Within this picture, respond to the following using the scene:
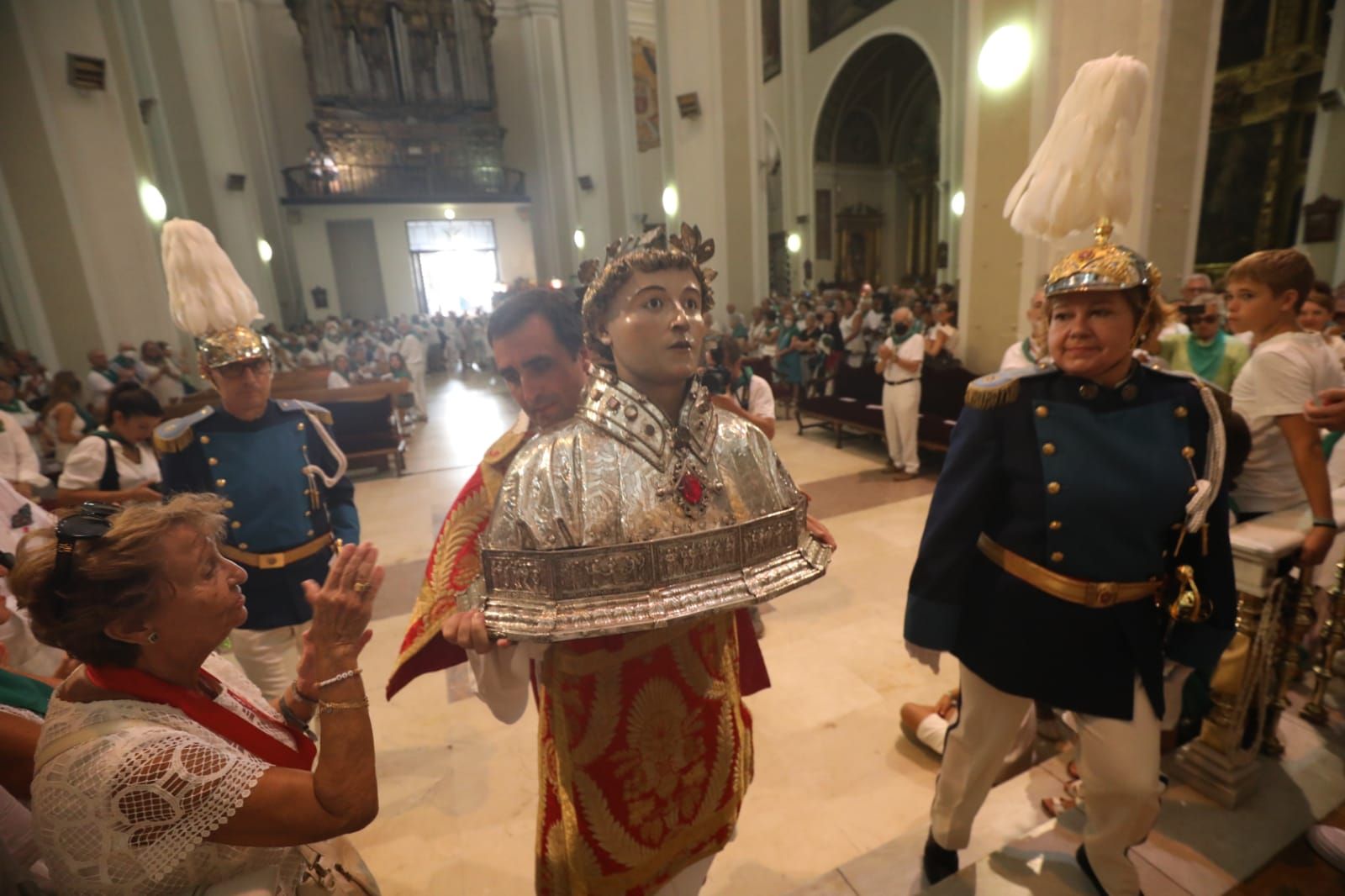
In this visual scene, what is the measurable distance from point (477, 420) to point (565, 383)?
10.4 metres

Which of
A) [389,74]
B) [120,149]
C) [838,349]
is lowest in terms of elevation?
[838,349]

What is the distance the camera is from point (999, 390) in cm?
174

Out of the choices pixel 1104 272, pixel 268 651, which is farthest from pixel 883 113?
pixel 268 651

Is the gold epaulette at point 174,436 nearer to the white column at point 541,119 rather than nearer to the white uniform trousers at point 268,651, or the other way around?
the white uniform trousers at point 268,651

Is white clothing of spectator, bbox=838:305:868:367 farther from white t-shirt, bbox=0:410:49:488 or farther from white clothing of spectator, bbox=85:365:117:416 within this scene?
white clothing of spectator, bbox=85:365:117:416

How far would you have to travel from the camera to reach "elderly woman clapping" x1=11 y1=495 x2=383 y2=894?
0.98 m

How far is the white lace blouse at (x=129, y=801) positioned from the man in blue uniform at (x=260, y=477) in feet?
4.94

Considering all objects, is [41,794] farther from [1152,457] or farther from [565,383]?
[1152,457]

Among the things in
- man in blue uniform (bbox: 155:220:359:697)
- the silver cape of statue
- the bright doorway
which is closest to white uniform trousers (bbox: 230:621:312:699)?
man in blue uniform (bbox: 155:220:359:697)

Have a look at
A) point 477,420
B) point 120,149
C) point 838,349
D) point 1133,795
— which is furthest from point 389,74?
point 1133,795

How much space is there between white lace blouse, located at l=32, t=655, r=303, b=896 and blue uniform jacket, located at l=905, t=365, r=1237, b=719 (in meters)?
1.73

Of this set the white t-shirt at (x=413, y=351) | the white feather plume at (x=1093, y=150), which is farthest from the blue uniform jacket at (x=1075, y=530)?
the white t-shirt at (x=413, y=351)

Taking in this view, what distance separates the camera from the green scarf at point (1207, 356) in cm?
382

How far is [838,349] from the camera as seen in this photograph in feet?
32.4
